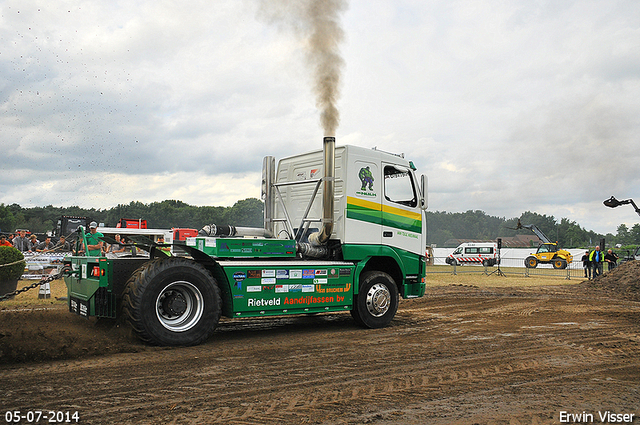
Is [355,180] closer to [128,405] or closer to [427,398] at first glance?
[427,398]

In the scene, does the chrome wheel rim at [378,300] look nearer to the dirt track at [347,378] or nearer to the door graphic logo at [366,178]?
the dirt track at [347,378]

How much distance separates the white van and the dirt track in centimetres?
3398

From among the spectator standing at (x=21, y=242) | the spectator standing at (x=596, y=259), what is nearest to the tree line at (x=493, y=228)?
the spectator standing at (x=596, y=259)

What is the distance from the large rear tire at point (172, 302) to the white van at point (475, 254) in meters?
36.9

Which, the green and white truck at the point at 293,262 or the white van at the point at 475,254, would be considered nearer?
the green and white truck at the point at 293,262

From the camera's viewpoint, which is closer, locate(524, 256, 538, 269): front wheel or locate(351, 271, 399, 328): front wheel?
locate(351, 271, 399, 328): front wheel

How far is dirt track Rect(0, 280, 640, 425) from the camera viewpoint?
427 cm

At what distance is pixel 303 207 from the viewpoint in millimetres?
9438

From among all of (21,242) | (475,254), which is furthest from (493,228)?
(21,242)

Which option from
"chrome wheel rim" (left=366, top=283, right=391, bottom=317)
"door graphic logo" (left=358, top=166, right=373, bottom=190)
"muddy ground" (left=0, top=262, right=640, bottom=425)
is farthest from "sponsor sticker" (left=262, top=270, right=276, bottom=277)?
"door graphic logo" (left=358, top=166, right=373, bottom=190)

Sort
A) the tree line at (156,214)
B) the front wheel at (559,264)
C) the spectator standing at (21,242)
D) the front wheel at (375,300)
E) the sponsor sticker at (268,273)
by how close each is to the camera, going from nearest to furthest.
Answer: the sponsor sticker at (268,273) < the front wheel at (375,300) < the tree line at (156,214) < the spectator standing at (21,242) < the front wheel at (559,264)

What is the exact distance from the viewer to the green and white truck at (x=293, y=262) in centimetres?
691

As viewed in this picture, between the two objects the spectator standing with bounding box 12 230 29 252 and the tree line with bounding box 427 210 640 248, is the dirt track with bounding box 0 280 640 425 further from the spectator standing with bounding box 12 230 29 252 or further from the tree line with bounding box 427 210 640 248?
the tree line with bounding box 427 210 640 248

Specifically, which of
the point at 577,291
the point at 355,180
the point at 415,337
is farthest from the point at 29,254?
the point at 577,291
